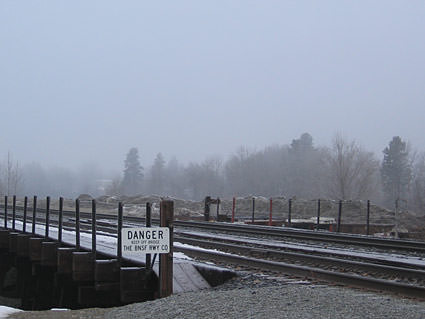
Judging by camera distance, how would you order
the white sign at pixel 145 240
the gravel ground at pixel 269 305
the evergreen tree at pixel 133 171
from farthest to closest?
the evergreen tree at pixel 133 171 → the white sign at pixel 145 240 → the gravel ground at pixel 269 305

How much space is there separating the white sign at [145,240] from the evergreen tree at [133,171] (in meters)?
124

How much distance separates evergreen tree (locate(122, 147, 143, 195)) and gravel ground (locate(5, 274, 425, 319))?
12485 cm

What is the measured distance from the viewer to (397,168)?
284ft

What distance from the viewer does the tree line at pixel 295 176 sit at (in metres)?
69.2

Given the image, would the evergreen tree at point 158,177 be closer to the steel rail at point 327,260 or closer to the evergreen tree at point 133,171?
the evergreen tree at point 133,171

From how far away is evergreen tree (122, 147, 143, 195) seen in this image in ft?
443

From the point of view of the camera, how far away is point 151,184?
128875 mm

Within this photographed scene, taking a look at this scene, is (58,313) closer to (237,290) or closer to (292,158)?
(237,290)

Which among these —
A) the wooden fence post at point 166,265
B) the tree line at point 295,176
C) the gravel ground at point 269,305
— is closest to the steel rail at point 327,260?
the gravel ground at point 269,305

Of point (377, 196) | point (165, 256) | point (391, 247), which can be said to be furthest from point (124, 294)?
point (377, 196)

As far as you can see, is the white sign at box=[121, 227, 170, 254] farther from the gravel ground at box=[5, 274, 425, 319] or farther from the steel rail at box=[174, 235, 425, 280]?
the steel rail at box=[174, 235, 425, 280]

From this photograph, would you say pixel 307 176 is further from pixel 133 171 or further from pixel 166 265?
pixel 166 265

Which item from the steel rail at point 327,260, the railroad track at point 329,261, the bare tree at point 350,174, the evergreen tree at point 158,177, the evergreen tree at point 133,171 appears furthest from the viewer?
the evergreen tree at point 133,171

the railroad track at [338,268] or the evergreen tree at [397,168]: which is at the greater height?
the evergreen tree at [397,168]
